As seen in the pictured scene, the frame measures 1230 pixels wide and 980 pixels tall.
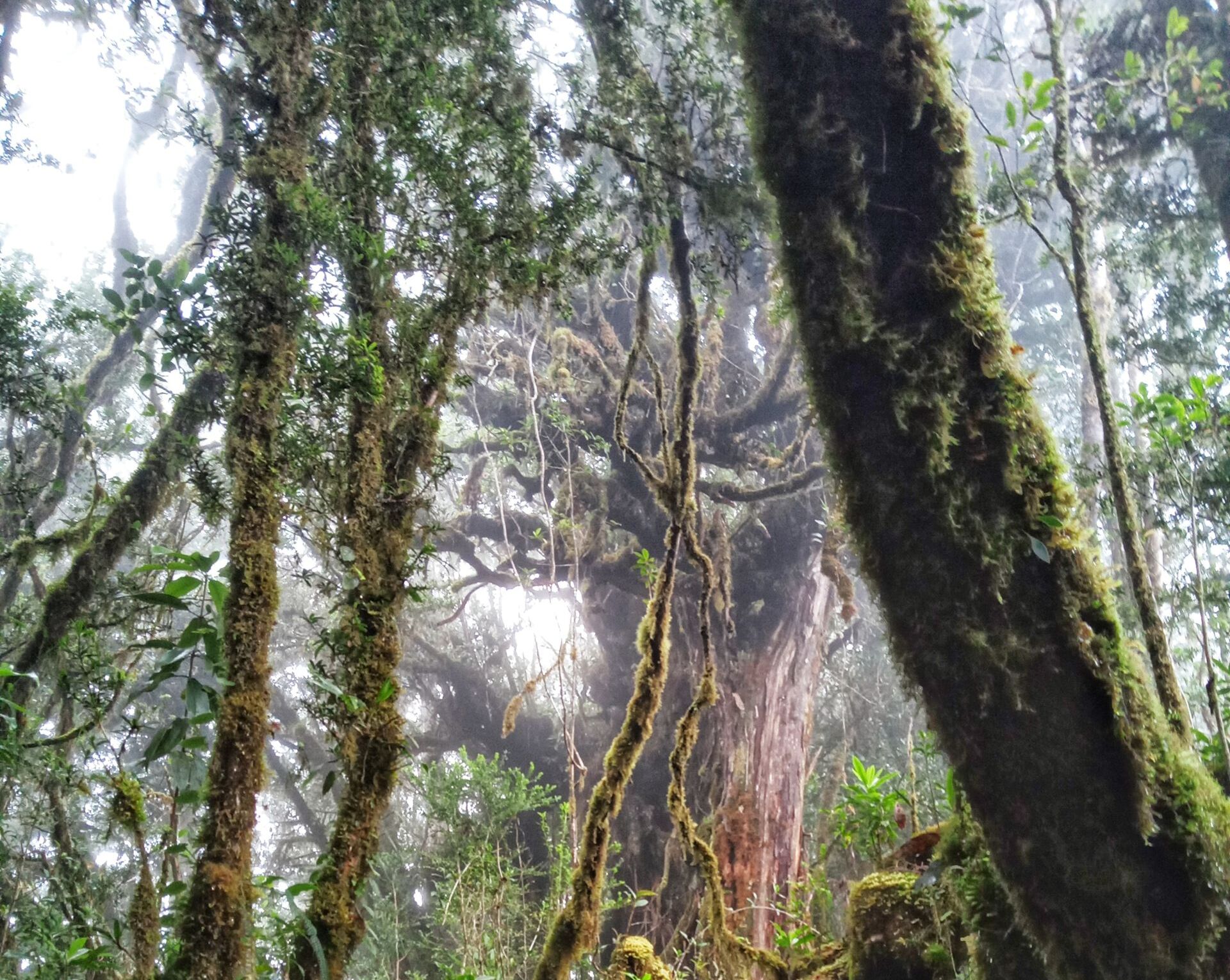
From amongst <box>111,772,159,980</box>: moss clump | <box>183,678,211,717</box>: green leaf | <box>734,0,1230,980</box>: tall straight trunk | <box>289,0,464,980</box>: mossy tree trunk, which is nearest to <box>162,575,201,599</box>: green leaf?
<box>183,678,211,717</box>: green leaf

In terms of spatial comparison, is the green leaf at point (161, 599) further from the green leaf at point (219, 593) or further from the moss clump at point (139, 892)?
the moss clump at point (139, 892)

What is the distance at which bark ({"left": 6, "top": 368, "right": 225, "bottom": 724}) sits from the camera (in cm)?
415

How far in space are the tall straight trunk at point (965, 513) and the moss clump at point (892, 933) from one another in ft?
3.87

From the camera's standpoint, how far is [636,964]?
363 centimetres

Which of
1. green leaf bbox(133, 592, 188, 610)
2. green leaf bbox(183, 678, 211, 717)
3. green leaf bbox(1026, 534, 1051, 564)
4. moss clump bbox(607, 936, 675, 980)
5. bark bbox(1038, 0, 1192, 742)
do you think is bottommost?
moss clump bbox(607, 936, 675, 980)

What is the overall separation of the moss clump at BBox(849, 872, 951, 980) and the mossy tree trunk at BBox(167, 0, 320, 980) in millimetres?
2458

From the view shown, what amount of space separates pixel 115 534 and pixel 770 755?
6.02 metres

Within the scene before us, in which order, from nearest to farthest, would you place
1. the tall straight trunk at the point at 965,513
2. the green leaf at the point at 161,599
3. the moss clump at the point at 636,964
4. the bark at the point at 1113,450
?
the tall straight trunk at the point at 965,513
the green leaf at the point at 161,599
the bark at the point at 1113,450
the moss clump at the point at 636,964

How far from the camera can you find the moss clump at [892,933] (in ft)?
10.1

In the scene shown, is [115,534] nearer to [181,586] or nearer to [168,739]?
[181,586]

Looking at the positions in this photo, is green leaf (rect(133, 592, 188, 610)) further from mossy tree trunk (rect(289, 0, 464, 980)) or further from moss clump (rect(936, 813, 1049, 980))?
moss clump (rect(936, 813, 1049, 980))

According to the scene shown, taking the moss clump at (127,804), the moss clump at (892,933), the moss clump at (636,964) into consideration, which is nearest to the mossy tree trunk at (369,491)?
the moss clump at (127,804)

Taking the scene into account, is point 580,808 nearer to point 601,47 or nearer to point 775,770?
point 775,770

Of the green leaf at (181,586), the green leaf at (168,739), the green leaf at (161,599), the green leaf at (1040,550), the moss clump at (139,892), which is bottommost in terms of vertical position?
the moss clump at (139,892)
